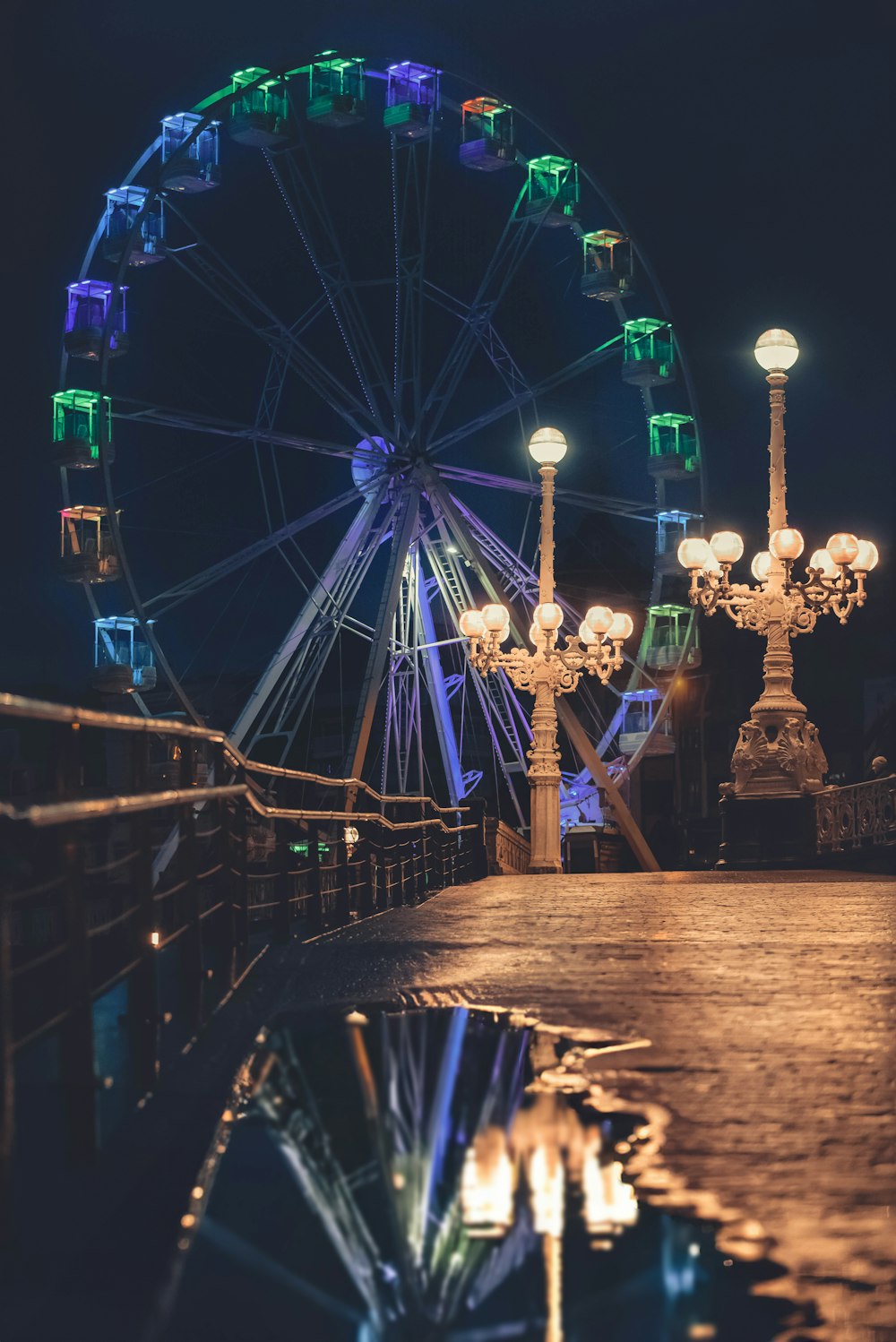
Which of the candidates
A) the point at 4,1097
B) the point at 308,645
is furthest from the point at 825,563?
the point at 4,1097

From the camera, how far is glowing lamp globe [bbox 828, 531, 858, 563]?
24.3 m

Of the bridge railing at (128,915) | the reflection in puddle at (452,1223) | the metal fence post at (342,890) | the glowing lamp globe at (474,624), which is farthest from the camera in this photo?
the glowing lamp globe at (474,624)

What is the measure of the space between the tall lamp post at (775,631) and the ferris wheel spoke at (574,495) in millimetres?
4002

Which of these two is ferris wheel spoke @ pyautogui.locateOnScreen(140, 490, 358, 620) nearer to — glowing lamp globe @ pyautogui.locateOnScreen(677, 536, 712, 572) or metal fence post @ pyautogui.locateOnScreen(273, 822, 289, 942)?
glowing lamp globe @ pyautogui.locateOnScreen(677, 536, 712, 572)

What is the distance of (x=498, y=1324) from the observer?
275 cm

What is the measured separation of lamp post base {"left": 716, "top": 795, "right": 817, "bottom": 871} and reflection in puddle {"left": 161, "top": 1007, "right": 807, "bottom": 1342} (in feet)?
67.2

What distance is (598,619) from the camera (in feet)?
88.9

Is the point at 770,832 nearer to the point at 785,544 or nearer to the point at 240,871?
the point at 785,544

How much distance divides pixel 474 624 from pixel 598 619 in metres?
1.98

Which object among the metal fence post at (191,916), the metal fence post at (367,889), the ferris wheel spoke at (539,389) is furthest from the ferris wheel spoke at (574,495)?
the metal fence post at (191,916)

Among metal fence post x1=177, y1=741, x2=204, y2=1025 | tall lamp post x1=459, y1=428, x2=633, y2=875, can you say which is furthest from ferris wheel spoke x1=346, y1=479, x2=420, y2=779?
metal fence post x1=177, y1=741, x2=204, y2=1025

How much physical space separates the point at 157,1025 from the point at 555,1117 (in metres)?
1.63

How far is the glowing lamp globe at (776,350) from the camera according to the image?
980 inches

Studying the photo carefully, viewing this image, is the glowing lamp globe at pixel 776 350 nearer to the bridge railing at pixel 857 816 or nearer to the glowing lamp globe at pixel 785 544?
the glowing lamp globe at pixel 785 544
